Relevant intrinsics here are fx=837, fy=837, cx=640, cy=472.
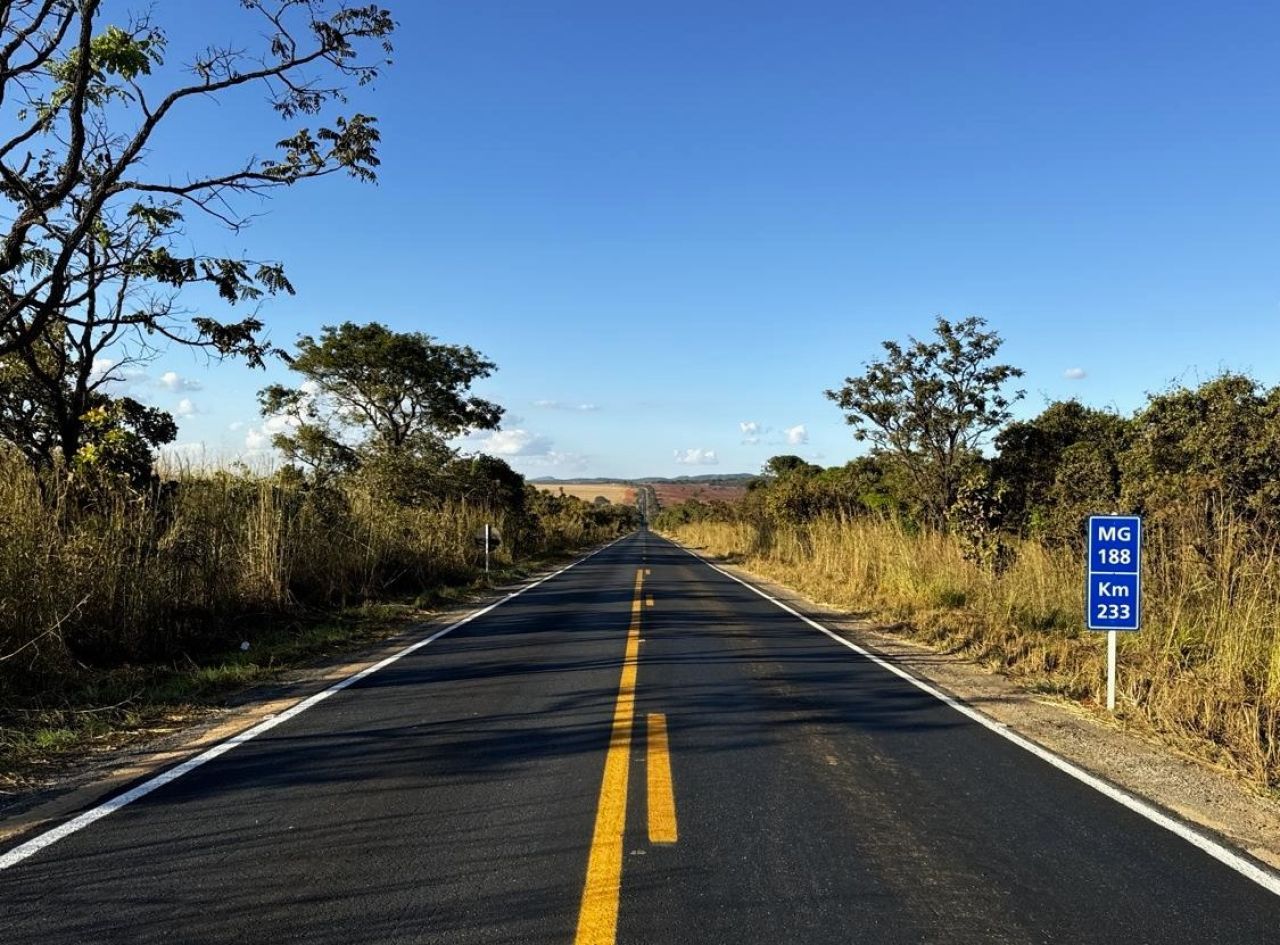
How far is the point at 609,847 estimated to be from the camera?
4.20 metres

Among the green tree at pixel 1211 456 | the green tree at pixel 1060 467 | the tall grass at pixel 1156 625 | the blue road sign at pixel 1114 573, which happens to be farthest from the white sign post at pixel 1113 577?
the green tree at pixel 1060 467

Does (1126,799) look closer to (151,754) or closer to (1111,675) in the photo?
(1111,675)

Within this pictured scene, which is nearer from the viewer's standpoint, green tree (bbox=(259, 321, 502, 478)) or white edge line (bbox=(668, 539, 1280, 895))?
white edge line (bbox=(668, 539, 1280, 895))

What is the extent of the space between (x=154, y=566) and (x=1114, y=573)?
10.3 meters

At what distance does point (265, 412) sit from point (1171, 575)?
1201 inches

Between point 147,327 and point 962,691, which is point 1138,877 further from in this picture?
point 147,327

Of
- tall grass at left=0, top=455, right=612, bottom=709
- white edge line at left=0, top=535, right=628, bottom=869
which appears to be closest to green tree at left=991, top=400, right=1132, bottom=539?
white edge line at left=0, top=535, right=628, bottom=869

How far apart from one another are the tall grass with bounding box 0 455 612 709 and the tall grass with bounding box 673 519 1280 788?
32.0 feet

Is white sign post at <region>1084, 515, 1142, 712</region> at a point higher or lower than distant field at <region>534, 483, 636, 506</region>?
lower

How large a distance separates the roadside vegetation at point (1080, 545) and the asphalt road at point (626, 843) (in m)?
2.14

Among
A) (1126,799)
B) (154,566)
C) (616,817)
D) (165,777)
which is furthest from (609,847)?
(154,566)

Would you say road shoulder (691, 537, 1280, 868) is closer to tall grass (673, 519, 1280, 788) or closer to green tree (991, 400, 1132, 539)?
tall grass (673, 519, 1280, 788)

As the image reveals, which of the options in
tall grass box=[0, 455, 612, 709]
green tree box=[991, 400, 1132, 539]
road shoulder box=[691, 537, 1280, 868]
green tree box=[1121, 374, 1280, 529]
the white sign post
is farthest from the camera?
green tree box=[991, 400, 1132, 539]

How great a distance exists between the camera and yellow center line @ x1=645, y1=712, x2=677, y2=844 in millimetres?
4426
